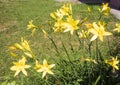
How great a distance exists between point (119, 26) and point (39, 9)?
775 centimetres

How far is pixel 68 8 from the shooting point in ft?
11.6

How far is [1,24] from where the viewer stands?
9242 mm

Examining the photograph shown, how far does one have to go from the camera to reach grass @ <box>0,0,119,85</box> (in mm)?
6475

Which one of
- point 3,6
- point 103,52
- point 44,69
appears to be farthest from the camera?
point 3,6

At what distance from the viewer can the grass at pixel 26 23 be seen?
648cm

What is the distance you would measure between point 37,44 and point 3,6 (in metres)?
4.98

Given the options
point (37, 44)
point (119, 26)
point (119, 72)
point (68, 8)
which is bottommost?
point (37, 44)

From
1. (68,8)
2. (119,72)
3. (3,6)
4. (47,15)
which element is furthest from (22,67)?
(3,6)

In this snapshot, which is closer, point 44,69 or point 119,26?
point 44,69

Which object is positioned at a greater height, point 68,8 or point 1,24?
point 68,8

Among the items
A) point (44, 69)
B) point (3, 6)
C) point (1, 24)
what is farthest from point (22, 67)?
point (3, 6)

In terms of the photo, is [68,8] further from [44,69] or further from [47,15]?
[47,15]

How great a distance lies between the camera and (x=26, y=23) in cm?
927

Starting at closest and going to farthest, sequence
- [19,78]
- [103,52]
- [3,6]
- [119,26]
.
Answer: [119,26] → [19,78] → [103,52] → [3,6]
